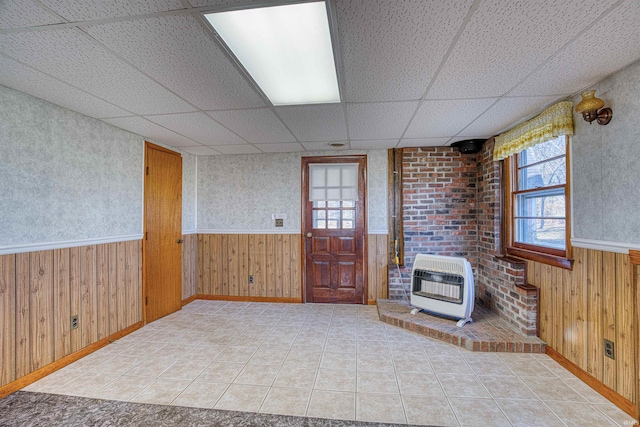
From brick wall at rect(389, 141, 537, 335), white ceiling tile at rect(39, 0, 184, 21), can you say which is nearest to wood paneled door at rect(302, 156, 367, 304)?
brick wall at rect(389, 141, 537, 335)

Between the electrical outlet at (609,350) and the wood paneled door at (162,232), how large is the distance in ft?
14.6

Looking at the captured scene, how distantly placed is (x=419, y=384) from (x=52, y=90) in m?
3.63

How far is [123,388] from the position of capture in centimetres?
212

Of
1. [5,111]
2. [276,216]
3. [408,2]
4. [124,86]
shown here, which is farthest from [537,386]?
[5,111]

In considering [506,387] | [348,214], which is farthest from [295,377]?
[348,214]

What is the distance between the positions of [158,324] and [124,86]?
2.73m

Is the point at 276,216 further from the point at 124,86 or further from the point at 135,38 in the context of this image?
the point at 135,38

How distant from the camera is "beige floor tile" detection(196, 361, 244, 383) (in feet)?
7.34

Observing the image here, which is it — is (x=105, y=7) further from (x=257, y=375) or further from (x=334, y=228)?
(x=334, y=228)

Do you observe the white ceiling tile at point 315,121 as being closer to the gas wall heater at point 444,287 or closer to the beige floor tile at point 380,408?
the gas wall heater at point 444,287

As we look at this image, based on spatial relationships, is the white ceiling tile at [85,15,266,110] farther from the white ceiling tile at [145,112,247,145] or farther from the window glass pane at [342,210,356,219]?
the window glass pane at [342,210,356,219]

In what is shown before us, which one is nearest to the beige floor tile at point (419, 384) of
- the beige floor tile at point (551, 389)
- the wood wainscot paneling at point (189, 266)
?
the beige floor tile at point (551, 389)

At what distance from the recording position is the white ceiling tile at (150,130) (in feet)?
9.26

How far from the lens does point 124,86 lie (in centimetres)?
205
